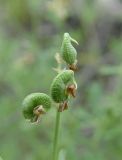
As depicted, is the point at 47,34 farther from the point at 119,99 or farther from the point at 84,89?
the point at 119,99

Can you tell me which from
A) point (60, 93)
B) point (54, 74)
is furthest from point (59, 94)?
point (54, 74)

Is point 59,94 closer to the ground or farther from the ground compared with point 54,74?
closer to the ground

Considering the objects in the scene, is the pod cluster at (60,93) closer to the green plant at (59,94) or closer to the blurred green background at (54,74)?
the green plant at (59,94)

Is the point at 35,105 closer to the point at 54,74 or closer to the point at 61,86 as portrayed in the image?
the point at 61,86

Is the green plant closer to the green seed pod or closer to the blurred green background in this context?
the green seed pod

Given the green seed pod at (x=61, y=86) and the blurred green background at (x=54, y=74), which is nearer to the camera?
the green seed pod at (x=61, y=86)

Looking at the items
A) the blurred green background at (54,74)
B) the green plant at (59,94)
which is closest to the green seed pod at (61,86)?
the green plant at (59,94)

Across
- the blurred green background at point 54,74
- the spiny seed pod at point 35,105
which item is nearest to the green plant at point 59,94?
the spiny seed pod at point 35,105

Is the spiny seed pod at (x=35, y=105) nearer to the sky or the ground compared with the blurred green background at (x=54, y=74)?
nearer to the ground

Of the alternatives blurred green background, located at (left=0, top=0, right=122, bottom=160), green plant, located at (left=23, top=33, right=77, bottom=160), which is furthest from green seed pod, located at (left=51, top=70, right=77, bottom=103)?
blurred green background, located at (left=0, top=0, right=122, bottom=160)
